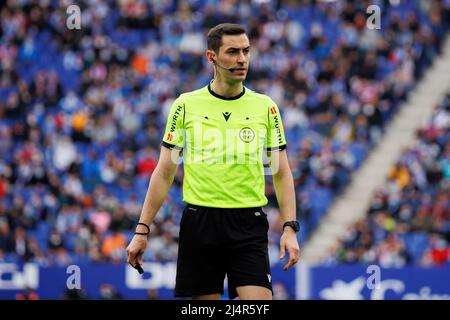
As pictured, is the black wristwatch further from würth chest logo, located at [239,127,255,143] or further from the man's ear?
the man's ear

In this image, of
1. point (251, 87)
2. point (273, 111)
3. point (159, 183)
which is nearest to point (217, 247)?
point (159, 183)

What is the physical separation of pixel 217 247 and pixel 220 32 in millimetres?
1432

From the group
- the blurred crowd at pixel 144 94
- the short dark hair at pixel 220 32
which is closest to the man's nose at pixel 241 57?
the short dark hair at pixel 220 32

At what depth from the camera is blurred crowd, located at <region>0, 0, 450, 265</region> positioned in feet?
63.6

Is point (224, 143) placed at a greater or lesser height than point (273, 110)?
lesser

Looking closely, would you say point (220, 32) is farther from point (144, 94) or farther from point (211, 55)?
point (144, 94)

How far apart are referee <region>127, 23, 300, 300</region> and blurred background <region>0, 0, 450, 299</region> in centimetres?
852

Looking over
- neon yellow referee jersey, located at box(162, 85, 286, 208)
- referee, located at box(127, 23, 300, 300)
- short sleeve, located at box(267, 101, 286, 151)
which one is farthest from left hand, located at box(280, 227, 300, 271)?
short sleeve, located at box(267, 101, 286, 151)

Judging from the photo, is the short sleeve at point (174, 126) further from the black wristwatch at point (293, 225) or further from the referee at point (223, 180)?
the black wristwatch at point (293, 225)

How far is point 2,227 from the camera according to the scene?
18922mm

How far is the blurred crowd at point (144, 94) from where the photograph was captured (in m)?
19.4

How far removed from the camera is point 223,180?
739 cm

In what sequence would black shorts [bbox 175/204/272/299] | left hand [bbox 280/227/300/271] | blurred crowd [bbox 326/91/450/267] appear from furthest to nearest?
blurred crowd [bbox 326/91/450/267]
black shorts [bbox 175/204/272/299]
left hand [bbox 280/227/300/271]

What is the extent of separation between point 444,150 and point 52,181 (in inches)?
280
